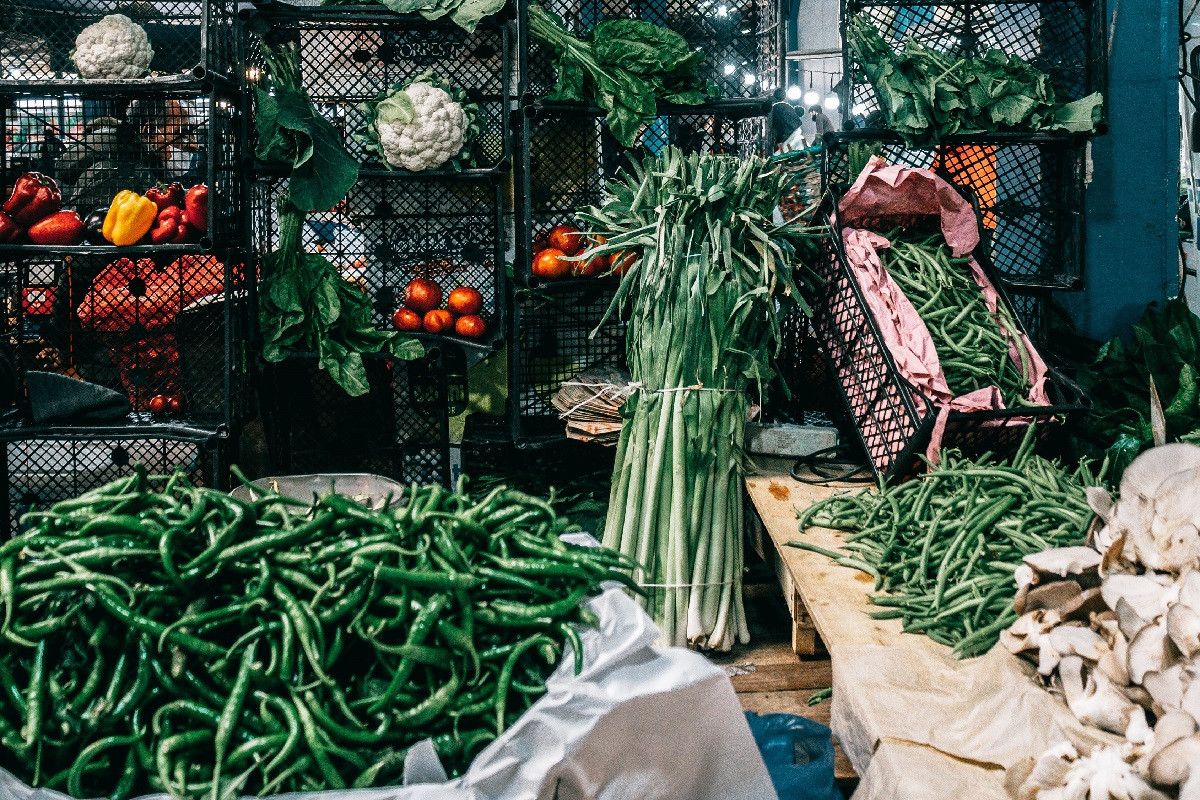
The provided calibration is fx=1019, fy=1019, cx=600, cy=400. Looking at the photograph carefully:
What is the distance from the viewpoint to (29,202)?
5.01 m

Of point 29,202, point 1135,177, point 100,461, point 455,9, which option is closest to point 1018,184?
point 1135,177

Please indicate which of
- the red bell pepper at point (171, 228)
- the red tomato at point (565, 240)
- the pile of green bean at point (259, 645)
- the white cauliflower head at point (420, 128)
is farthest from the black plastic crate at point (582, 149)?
the pile of green bean at point (259, 645)

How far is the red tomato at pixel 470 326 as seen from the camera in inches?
211

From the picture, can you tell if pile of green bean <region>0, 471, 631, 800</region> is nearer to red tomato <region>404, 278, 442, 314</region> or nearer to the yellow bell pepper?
the yellow bell pepper

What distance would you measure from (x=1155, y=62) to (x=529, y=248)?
334 cm

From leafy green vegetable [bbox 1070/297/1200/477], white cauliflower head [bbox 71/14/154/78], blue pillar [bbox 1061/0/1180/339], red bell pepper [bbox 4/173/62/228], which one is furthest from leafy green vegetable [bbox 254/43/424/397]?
blue pillar [bbox 1061/0/1180/339]

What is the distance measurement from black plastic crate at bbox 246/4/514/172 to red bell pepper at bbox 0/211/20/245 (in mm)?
1385

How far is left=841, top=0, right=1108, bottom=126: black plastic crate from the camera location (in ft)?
16.3

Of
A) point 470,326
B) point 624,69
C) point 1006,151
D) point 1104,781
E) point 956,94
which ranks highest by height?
point 624,69

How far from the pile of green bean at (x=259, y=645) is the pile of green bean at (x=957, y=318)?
7.72ft

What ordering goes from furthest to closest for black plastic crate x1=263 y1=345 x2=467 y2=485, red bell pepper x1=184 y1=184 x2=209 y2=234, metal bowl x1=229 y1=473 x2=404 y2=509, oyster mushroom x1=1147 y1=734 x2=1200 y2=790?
black plastic crate x1=263 y1=345 x2=467 y2=485, red bell pepper x1=184 y1=184 x2=209 y2=234, metal bowl x1=229 y1=473 x2=404 y2=509, oyster mushroom x1=1147 y1=734 x2=1200 y2=790

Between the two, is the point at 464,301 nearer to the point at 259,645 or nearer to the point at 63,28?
the point at 63,28

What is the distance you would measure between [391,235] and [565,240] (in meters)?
0.99

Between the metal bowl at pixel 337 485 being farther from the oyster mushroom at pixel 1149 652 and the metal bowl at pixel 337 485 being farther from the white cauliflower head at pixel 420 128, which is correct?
the oyster mushroom at pixel 1149 652
